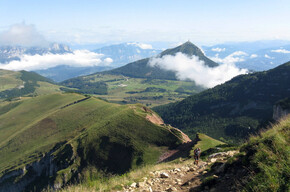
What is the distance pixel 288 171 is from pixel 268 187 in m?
1.18

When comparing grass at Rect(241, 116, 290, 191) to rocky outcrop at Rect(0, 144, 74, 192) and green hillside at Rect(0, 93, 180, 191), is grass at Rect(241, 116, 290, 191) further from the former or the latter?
rocky outcrop at Rect(0, 144, 74, 192)

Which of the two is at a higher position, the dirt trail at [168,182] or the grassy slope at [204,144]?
the dirt trail at [168,182]

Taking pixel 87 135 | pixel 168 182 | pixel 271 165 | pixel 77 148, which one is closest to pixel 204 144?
pixel 168 182

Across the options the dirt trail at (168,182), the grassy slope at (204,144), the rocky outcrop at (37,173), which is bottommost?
the rocky outcrop at (37,173)

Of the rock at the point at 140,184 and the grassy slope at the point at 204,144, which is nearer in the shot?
the rock at the point at 140,184

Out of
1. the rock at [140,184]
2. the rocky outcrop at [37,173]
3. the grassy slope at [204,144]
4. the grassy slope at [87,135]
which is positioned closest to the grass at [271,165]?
the rock at [140,184]

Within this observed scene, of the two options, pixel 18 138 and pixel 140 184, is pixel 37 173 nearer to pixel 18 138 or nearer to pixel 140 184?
pixel 18 138

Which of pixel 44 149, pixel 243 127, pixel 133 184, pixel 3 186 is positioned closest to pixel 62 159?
pixel 44 149

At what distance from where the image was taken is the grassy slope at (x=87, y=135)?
299 ft

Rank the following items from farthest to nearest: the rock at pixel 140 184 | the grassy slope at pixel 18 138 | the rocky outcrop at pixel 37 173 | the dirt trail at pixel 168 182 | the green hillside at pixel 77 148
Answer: the grassy slope at pixel 18 138
the rocky outcrop at pixel 37 173
the green hillside at pixel 77 148
the rock at pixel 140 184
the dirt trail at pixel 168 182

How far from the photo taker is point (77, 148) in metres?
97.4

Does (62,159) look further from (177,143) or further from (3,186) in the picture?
(177,143)

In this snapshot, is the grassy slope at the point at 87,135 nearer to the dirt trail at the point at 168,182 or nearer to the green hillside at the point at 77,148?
the green hillside at the point at 77,148

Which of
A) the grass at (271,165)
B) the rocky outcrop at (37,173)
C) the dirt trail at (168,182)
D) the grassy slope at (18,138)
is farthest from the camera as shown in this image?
the grassy slope at (18,138)
